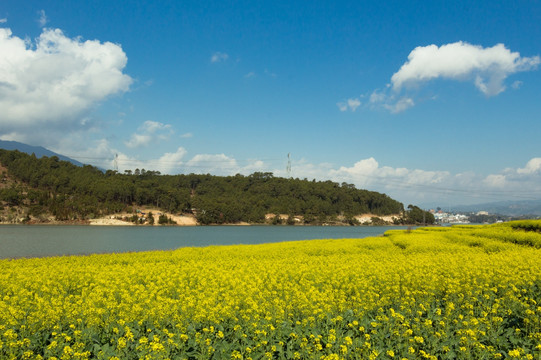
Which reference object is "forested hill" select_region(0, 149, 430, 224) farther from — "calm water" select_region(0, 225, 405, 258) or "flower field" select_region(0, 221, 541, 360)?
"flower field" select_region(0, 221, 541, 360)

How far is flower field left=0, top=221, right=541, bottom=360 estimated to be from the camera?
6.44m

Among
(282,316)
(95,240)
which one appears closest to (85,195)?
(95,240)

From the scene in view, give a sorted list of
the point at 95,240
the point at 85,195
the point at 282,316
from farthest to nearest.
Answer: the point at 85,195, the point at 95,240, the point at 282,316

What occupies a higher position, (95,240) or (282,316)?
(282,316)

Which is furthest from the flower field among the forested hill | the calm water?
the forested hill

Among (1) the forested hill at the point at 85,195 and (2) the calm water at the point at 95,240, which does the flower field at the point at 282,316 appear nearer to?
(2) the calm water at the point at 95,240

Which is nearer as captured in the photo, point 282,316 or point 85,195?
point 282,316

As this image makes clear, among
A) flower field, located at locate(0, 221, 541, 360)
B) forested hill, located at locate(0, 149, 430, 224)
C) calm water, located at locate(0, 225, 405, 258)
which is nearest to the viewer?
flower field, located at locate(0, 221, 541, 360)

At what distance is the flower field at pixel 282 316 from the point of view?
6441 mm

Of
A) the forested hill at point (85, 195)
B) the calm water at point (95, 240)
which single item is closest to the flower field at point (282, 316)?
the calm water at point (95, 240)

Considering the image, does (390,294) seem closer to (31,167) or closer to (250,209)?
(250,209)

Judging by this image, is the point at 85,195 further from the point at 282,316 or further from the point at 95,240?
the point at 282,316

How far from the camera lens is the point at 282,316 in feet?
26.8

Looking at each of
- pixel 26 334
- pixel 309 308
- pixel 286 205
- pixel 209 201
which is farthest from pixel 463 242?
pixel 286 205
